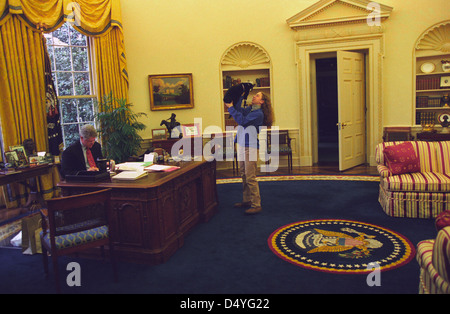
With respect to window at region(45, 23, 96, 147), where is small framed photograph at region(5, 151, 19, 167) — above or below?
below

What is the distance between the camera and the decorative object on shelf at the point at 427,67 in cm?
725

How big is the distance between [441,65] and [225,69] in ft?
14.0

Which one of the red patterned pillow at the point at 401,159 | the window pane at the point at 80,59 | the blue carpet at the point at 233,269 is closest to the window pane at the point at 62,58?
the window pane at the point at 80,59

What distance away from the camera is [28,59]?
5672 mm

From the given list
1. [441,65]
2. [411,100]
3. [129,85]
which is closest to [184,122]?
[129,85]

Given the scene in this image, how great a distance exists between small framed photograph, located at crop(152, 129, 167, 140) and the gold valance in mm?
A: 2067

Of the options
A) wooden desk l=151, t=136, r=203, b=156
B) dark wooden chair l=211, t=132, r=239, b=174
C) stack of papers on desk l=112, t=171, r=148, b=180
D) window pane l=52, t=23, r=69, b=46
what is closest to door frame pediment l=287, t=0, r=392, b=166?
dark wooden chair l=211, t=132, r=239, b=174

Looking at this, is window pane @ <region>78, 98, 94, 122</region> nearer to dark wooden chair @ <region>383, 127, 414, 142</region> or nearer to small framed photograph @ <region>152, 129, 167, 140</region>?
small framed photograph @ <region>152, 129, 167, 140</region>

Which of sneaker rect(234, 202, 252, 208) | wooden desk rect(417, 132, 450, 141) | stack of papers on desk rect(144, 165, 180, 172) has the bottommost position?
sneaker rect(234, 202, 252, 208)

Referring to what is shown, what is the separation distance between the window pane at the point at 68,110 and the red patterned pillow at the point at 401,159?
5.20m

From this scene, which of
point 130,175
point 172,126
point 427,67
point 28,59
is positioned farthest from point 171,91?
point 427,67

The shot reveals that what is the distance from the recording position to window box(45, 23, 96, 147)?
21.2 feet
